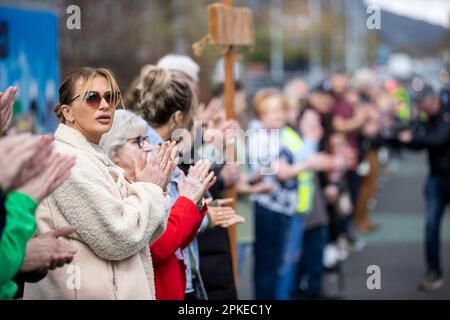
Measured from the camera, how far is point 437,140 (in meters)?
8.68

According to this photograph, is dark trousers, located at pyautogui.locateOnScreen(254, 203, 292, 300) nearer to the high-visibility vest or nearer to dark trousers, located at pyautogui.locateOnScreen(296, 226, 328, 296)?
the high-visibility vest

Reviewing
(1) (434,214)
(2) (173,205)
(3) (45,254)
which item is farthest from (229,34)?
(1) (434,214)

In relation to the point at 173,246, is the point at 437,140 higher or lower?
higher

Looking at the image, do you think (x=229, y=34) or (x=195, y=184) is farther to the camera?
(x=229, y=34)

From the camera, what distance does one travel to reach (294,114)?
927cm

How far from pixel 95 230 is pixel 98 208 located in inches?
3.2

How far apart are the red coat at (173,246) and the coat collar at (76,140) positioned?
0.47 metres

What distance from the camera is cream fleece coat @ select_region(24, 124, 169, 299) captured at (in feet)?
10.6

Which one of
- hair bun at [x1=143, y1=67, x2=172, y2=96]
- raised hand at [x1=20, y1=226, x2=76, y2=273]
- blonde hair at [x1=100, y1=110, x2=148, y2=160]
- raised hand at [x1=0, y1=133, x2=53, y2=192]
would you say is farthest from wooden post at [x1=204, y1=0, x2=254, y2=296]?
raised hand at [x1=0, y1=133, x2=53, y2=192]

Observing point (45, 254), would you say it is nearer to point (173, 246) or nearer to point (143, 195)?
point (143, 195)

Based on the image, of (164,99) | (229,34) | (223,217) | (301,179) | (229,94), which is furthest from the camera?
(301,179)

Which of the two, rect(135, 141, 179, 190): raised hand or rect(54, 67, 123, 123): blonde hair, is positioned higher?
rect(54, 67, 123, 123): blonde hair

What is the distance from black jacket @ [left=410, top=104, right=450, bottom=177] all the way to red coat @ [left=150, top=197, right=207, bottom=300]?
16.8 feet

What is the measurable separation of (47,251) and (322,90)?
8.01 meters
